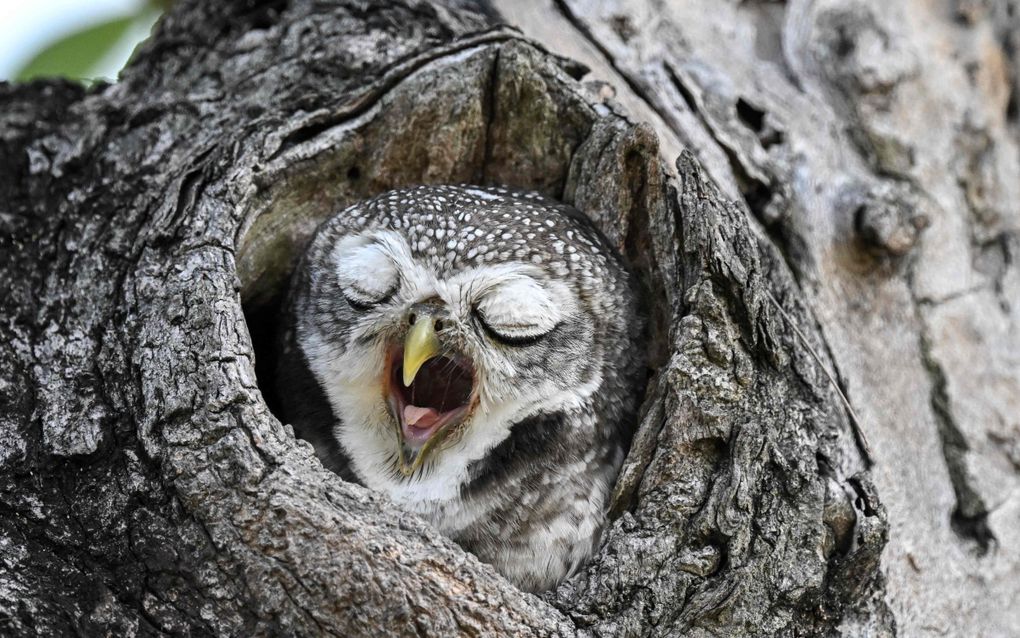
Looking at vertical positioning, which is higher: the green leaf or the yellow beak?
the green leaf

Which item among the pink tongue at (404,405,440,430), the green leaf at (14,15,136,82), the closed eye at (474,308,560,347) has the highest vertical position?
the green leaf at (14,15,136,82)

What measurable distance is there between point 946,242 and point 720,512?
1429 millimetres

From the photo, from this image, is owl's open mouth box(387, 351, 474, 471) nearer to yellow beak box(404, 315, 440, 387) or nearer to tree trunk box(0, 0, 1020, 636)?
yellow beak box(404, 315, 440, 387)

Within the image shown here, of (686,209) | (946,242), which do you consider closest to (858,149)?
(946,242)

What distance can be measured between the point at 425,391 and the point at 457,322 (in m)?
0.37

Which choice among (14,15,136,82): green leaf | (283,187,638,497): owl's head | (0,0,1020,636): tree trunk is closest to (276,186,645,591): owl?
(283,187,638,497): owl's head

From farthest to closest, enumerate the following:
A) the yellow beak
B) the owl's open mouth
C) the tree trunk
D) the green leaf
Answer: the green leaf < the owl's open mouth < the yellow beak < the tree trunk

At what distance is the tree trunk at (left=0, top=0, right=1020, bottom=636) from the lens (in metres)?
1.91

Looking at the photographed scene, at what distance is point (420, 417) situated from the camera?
250 cm

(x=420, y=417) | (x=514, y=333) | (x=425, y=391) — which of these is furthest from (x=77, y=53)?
(x=514, y=333)

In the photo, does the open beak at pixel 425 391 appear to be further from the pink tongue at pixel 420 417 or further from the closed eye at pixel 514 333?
the closed eye at pixel 514 333

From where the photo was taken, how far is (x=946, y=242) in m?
2.99

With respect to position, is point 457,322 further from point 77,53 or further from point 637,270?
point 77,53

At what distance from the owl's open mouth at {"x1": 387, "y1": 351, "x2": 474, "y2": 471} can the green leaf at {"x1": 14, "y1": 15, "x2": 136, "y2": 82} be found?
172 centimetres
